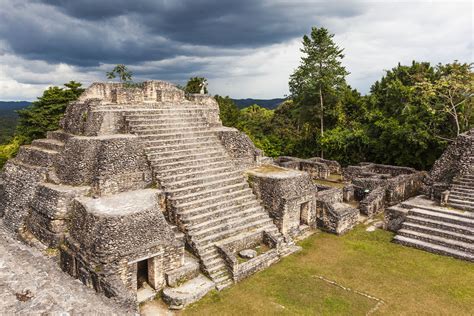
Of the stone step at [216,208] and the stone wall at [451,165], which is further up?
the stone wall at [451,165]

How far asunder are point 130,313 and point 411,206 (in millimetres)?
11984

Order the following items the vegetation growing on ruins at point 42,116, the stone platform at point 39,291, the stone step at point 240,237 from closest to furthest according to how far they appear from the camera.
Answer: the stone platform at point 39,291 → the stone step at point 240,237 → the vegetation growing on ruins at point 42,116

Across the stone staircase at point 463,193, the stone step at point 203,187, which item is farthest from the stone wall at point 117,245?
the stone staircase at point 463,193

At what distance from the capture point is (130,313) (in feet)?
22.4

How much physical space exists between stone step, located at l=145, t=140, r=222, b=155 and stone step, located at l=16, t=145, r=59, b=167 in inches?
133

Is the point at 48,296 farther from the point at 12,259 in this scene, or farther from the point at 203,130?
the point at 203,130

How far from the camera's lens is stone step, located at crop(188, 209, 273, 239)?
10484 mm

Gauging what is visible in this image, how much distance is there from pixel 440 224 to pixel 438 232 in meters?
0.40

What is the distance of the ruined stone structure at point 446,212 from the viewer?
11.7 meters

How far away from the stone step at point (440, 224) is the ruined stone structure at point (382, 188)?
219cm

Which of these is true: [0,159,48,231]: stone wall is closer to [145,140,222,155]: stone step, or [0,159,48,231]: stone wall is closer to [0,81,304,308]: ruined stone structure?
[0,81,304,308]: ruined stone structure

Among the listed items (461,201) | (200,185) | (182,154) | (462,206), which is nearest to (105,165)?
(182,154)

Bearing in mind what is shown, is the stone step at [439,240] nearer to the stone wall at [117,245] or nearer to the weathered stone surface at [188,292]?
the weathered stone surface at [188,292]

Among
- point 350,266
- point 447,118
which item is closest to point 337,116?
point 447,118
